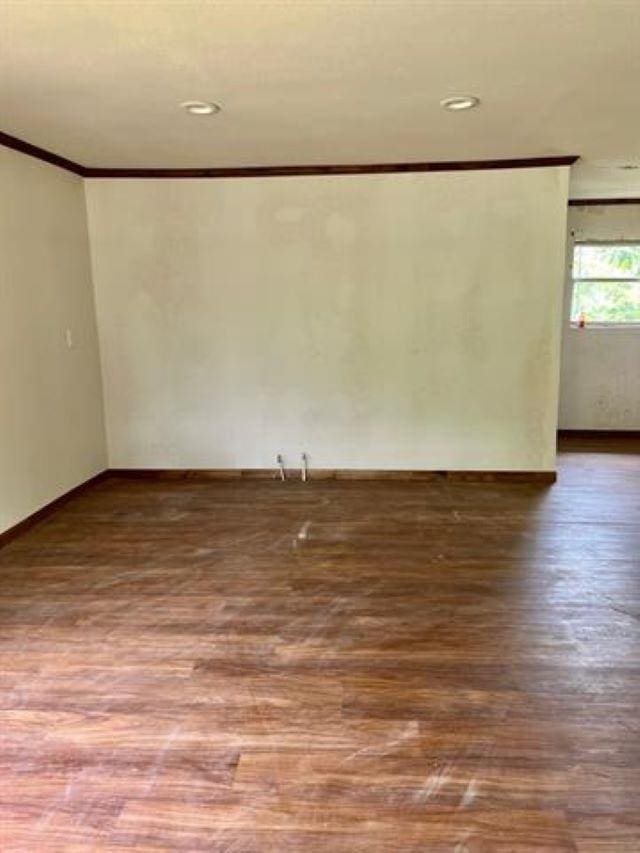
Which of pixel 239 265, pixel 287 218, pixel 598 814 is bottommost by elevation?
pixel 598 814

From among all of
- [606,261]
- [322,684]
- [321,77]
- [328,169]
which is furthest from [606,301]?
[322,684]

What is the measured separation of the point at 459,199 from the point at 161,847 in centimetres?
430

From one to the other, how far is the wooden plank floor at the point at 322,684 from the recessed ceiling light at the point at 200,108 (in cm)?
241

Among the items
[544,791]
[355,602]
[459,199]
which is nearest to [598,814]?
[544,791]

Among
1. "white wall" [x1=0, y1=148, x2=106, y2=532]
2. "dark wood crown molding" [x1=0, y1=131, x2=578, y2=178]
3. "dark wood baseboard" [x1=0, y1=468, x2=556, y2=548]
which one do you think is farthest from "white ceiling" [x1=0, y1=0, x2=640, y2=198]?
"dark wood baseboard" [x1=0, y1=468, x2=556, y2=548]

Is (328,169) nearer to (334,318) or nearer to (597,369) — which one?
(334,318)

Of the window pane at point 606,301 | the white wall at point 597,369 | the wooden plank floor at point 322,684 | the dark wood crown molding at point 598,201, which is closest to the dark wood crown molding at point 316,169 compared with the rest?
the dark wood crown molding at point 598,201

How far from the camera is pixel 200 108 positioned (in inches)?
121

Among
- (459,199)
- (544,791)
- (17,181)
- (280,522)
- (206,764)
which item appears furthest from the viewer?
(459,199)

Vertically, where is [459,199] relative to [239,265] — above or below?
above

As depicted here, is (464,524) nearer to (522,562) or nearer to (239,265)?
(522,562)

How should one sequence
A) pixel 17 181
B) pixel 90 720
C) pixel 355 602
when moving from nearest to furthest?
1. pixel 90 720
2. pixel 355 602
3. pixel 17 181

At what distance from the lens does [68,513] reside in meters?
4.14

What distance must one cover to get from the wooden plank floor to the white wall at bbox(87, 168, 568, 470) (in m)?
1.06
